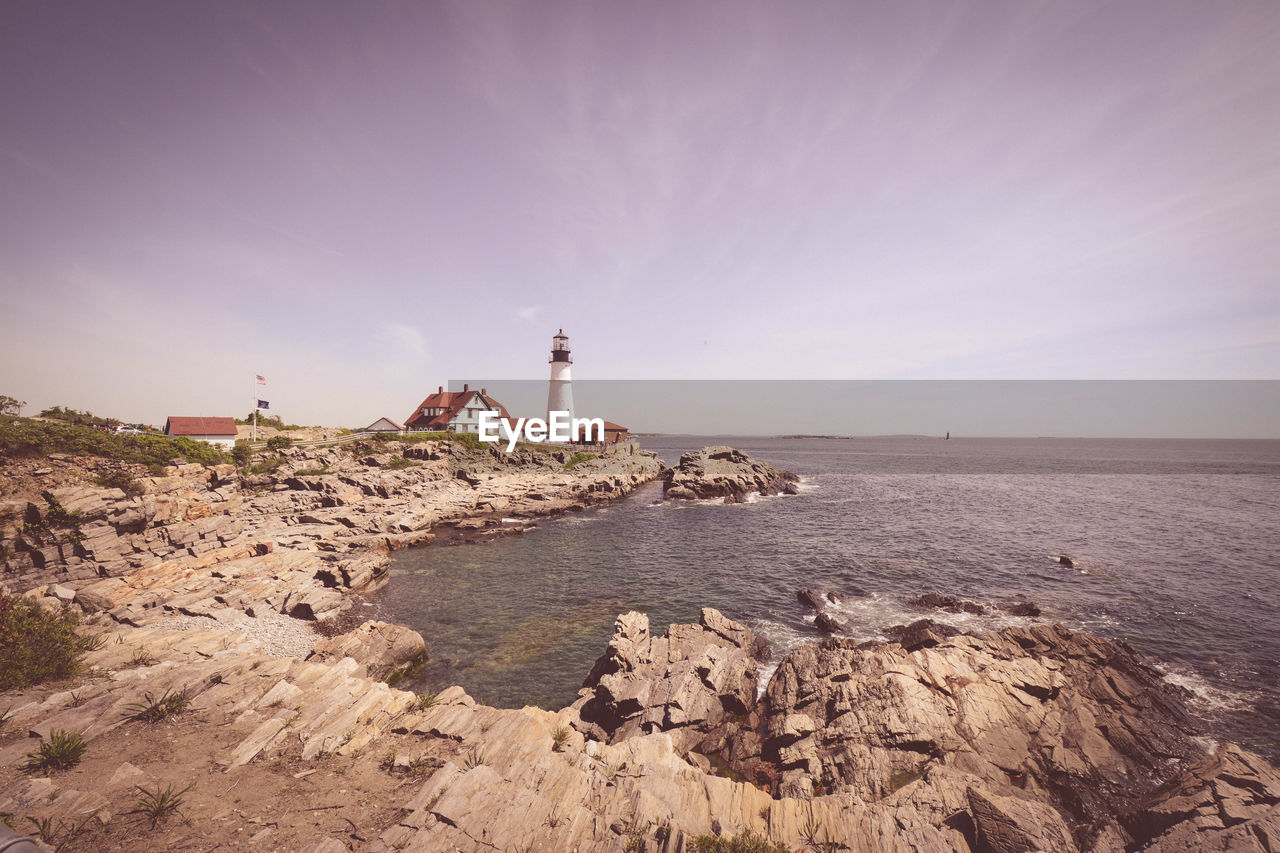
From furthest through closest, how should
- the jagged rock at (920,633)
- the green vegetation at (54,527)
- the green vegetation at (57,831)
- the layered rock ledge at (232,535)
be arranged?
the green vegetation at (54,527) < the layered rock ledge at (232,535) < the jagged rock at (920,633) < the green vegetation at (57,831)

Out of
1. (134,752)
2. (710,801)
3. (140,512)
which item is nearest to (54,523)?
(140,512)

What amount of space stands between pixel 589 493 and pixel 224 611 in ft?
116

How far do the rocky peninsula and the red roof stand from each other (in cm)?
3335

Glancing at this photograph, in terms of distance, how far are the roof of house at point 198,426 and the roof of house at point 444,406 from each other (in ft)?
89.3

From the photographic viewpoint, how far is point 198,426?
1976 inches

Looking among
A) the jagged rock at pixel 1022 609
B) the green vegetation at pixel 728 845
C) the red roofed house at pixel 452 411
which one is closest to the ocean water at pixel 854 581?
the jagged rock at pixel 1022 609

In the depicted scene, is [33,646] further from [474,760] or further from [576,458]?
[576,458]

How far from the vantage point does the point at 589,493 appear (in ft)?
169

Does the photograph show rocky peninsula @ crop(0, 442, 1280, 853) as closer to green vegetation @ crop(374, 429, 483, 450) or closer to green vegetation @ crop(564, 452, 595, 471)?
green vegetation @ crop(374, 429, 483, 450)

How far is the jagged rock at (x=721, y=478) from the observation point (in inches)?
2259

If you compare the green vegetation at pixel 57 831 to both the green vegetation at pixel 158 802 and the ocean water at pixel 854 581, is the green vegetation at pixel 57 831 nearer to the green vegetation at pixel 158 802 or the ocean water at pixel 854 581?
the green vegetation at pixel 158 802

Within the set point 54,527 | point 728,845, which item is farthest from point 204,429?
point 728,845

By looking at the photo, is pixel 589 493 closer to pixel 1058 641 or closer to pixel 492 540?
pixel 492 540

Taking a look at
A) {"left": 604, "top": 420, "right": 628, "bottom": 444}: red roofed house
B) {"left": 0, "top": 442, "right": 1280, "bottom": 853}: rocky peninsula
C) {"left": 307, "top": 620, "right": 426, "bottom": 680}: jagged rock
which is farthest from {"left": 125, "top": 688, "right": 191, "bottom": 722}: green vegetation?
{"left": 604, "top": 420, "right": 628, "bottom": 444}: red roofed house
